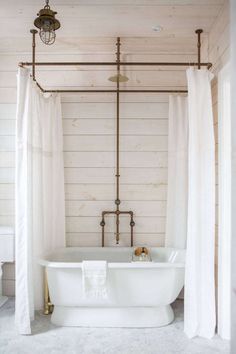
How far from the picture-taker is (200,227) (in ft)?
8.93

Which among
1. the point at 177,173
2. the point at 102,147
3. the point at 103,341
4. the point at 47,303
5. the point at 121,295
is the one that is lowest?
the point at 103,341

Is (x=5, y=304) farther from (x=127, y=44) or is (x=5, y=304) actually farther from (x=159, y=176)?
(x=127, y=44)

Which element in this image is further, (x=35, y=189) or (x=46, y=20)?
(x=35, y=189)

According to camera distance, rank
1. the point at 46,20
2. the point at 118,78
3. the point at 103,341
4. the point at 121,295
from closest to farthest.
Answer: the point at 46,20 → the point at 103,341 → the point at 121,295 → the point at 118,78

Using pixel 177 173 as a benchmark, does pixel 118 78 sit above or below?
above

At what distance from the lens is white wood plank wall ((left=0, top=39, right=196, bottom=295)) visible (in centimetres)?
375

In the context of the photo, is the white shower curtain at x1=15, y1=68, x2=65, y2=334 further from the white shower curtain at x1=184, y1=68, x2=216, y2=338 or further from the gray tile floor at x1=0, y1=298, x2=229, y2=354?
the white shower curtain at x1=184, y1=68, x2=216, y2=338

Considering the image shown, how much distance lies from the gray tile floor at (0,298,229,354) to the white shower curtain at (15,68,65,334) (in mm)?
159

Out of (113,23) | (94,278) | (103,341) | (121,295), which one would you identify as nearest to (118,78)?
(113,23)

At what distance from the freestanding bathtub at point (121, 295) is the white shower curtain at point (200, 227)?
219mm

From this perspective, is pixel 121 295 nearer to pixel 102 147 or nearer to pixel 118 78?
pixel 102 147

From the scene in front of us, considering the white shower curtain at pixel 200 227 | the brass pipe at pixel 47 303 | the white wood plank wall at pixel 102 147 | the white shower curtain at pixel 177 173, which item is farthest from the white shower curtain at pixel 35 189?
the white shower curtain at pixel 200 227

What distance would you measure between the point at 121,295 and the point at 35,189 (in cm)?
123

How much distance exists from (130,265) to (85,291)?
417mm
